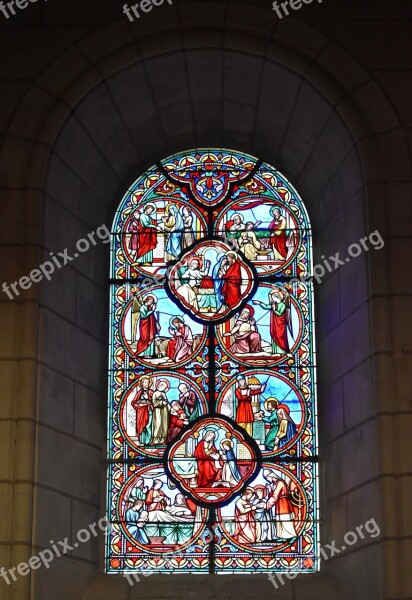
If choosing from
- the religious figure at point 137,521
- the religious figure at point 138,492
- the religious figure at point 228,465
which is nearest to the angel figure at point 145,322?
the religious figure at point 228,465

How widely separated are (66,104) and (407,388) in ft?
12.3

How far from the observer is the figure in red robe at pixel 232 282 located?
1120cm

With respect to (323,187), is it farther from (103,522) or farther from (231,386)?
(103,522)

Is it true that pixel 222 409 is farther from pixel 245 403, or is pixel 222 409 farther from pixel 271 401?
pixel 271 401

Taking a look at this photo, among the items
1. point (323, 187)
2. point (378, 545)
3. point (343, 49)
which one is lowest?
point (378, 545)

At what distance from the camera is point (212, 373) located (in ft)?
35.9

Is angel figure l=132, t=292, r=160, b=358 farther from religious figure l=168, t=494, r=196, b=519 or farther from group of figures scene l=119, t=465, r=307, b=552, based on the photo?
religious figure l=168, t=494, r=196, b=519

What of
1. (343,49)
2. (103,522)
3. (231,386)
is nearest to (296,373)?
(231,386)

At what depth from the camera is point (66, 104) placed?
402 inches

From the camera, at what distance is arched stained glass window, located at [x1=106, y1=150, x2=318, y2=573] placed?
34.3 feet
